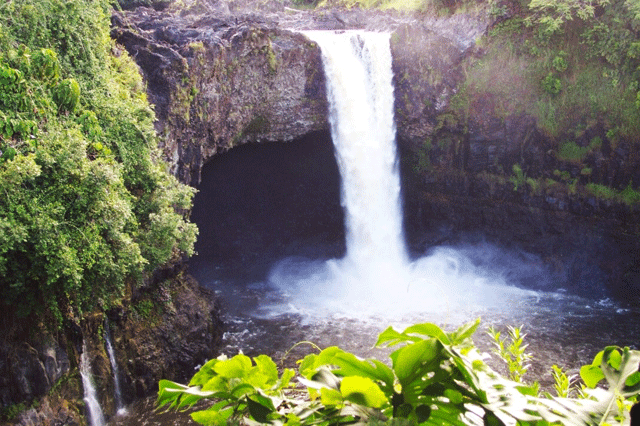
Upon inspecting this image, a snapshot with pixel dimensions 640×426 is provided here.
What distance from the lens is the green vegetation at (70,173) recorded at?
7281 mm

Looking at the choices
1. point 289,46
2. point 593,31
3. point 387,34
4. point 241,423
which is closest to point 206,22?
point 289,46

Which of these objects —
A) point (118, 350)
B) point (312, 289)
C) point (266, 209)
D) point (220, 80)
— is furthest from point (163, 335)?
point (266, 209)

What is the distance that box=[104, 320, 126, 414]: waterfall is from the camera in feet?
31.7

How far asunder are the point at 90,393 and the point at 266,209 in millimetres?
11915

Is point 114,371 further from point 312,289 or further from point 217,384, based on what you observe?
point 217,384

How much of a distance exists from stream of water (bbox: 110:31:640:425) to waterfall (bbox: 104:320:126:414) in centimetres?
319

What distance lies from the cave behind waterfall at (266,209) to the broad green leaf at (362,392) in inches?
704

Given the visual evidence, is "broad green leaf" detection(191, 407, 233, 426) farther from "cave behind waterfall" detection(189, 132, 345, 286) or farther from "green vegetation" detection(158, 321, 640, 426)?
"cave behind waterfall" detection(189, 132, 345, 286)

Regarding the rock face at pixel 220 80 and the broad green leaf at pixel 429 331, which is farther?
the rock face at pixel 220 80

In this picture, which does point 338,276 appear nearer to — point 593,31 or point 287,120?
point 287,120

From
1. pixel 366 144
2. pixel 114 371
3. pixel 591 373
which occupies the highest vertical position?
pixel 591 373

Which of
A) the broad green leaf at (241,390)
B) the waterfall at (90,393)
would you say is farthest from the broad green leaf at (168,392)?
the waterfall at (90,393)

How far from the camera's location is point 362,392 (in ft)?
3.73

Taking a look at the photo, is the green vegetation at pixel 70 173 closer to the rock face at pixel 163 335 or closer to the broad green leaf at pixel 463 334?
the rock face at pixel 163 335
